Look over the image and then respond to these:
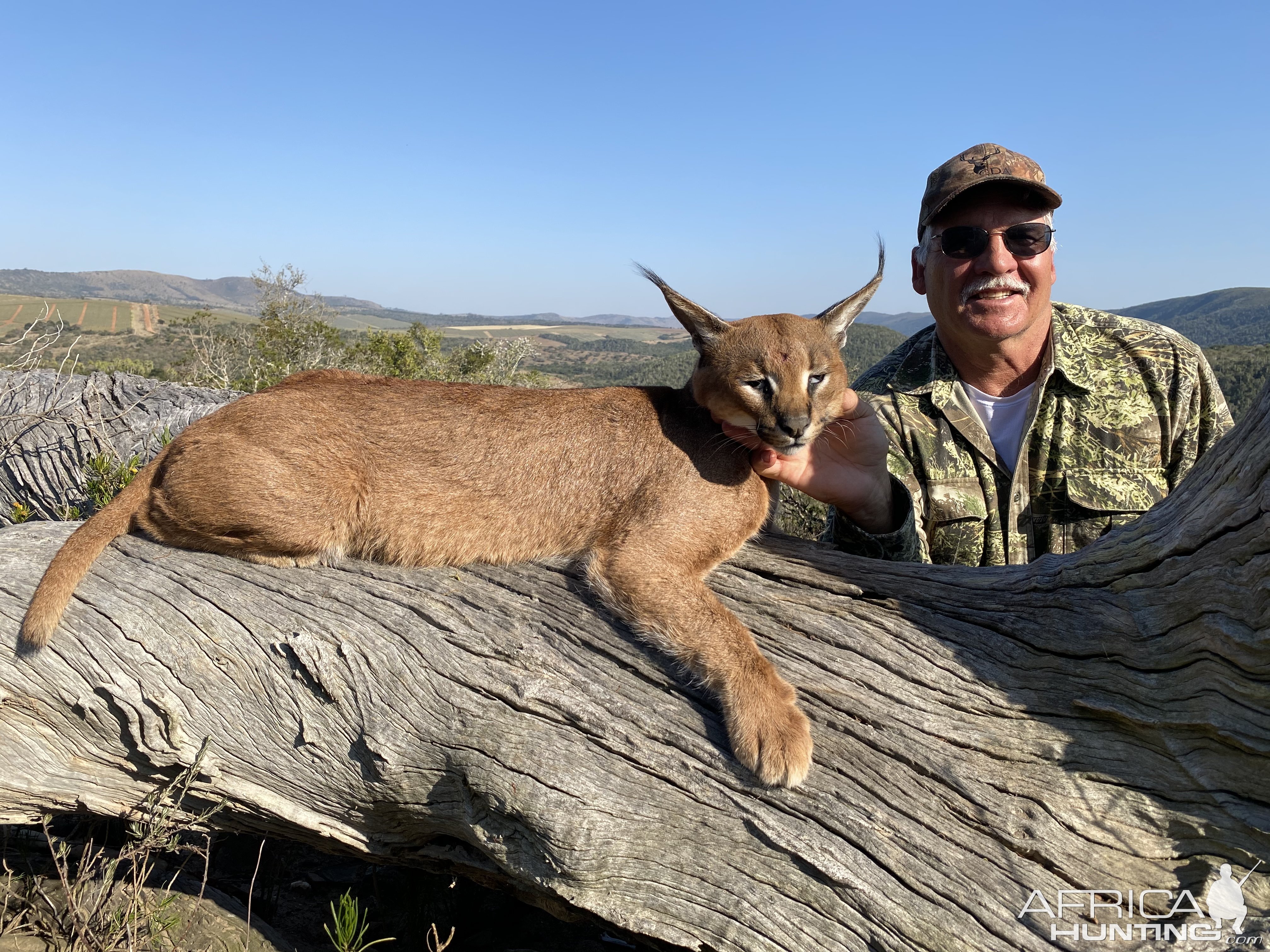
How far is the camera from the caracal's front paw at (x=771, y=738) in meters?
3.58

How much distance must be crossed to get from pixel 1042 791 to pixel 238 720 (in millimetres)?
4131

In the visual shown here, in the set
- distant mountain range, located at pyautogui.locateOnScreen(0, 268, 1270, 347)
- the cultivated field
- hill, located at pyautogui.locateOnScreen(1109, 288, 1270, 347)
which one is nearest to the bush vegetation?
distant mountain range, located at pyautogui.locateOnScreen(0, 268, 1270, 347)

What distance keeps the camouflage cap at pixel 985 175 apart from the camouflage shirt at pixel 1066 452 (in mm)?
1096

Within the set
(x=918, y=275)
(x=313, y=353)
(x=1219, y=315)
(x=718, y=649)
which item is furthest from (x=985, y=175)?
(x=1219, y=315)

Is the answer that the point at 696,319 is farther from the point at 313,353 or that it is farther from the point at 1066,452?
the point at 313,353

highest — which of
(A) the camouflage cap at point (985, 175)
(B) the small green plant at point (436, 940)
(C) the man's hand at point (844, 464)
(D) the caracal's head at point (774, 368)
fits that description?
(A) the camouflage cap at point (985, 175)

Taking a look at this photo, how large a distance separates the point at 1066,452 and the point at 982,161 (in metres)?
2.26

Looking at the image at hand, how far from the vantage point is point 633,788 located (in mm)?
3701

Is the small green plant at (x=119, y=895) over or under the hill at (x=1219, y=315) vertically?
under

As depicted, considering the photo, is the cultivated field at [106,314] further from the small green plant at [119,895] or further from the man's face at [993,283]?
the man's face at [993,283]

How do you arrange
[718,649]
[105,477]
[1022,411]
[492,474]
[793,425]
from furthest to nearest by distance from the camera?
[105,477] → [1022,411] → [492,474] → [793,425] → [718,649]

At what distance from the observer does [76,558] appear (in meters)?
4.43

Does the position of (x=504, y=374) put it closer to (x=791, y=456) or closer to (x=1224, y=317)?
(x=791, y=456)

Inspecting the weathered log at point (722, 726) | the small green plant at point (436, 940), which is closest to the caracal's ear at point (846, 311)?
the weathered log at point (722, 726)
